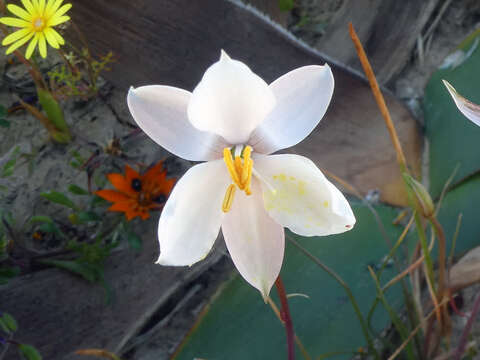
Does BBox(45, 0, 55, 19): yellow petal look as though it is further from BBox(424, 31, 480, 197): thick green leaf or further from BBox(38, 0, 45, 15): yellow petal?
BBox(424, 31, 480, 197): thick green leaf

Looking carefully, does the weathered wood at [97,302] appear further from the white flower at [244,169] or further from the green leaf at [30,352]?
the white flower at [244,169]

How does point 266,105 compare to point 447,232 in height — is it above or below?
above

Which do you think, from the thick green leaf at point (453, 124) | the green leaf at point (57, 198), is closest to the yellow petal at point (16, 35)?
the green leaf at point (57, 198)

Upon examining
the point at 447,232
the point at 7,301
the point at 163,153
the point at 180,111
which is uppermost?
the point at 180,111

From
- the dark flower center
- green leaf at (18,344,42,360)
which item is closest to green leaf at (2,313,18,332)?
green leaf at (18,344,42,360)

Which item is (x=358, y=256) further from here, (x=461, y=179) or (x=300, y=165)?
(x=300, y=165)

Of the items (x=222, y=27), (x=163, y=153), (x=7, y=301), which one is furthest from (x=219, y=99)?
(x=7, y=301)

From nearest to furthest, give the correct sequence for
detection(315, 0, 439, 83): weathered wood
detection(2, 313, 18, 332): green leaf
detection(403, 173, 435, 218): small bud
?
detection(403, 173, 435, 218): small bud
detection(2, 313, 18, 332): green leaf
detection(315, 0, 439, 83): weathered wood
